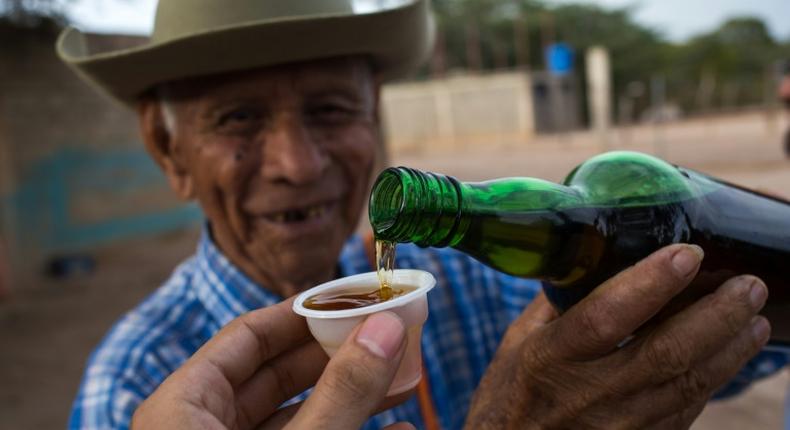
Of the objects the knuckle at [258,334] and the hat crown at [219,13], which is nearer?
the knuckle at [258,334]

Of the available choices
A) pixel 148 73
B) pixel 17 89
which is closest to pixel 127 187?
pixel 17 89

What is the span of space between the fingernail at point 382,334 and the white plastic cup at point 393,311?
0.07 ft

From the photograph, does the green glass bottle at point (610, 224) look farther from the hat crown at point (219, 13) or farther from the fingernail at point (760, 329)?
the hat crown at point (219, 13)

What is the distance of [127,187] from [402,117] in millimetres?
17486

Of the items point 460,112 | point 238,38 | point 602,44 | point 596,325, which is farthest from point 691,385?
point 602,44

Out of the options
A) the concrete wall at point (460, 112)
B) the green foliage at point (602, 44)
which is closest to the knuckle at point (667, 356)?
the concrete wall at point (460, 112)

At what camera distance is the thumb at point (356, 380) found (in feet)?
2.65

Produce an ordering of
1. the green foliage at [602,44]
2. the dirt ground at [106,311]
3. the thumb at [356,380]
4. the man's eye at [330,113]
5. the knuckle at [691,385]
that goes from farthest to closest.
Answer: the green foliage at [602,44]
the dirt ground at [106,311]
the man's eye at [330,113]
the knuckle at [691,385]
the thumb at [356,380]

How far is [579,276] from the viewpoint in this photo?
1100 mm

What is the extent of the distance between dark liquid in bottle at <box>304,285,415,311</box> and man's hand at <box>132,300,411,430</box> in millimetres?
107

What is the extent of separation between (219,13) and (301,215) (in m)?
0.56

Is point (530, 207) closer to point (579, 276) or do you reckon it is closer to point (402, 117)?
point (579, 276)

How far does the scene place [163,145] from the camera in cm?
191

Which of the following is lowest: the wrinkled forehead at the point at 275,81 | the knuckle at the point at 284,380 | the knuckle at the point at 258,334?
the knuckle at the point at 284,380
